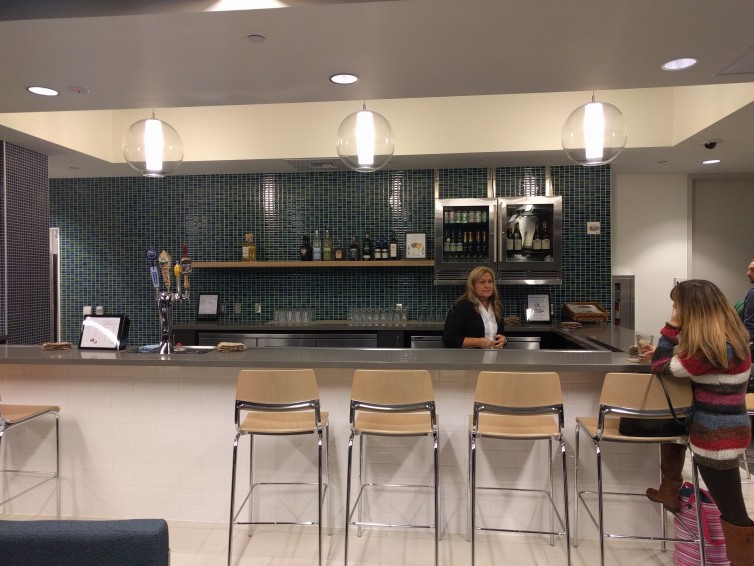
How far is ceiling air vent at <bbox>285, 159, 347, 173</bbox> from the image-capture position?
16.9 feet

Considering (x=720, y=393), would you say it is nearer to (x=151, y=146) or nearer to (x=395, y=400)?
(x=395, y=400)

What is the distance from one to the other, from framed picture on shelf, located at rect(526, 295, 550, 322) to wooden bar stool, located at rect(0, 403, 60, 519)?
3961 mm

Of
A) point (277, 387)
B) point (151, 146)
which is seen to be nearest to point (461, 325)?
point (277, 387)

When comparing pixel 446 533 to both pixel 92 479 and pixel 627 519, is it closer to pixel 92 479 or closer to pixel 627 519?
pixel 627 519

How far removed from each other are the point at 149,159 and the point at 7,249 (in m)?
1.95

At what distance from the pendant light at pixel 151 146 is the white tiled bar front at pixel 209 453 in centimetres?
107

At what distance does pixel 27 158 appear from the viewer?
4516 mm

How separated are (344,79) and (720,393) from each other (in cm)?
231

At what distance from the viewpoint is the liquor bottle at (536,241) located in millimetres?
5156

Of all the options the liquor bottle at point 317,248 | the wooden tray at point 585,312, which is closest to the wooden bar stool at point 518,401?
the wooden tray at point 585,312

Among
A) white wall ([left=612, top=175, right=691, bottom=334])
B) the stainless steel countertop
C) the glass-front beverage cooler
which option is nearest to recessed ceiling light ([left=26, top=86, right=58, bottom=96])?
the stainless steel countertop

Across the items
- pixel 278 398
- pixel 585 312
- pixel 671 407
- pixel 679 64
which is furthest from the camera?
pixel 585 312

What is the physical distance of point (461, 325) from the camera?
374 centimetres

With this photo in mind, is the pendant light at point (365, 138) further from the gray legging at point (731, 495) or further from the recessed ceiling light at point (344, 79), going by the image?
the gray legging at point (731, 495)
